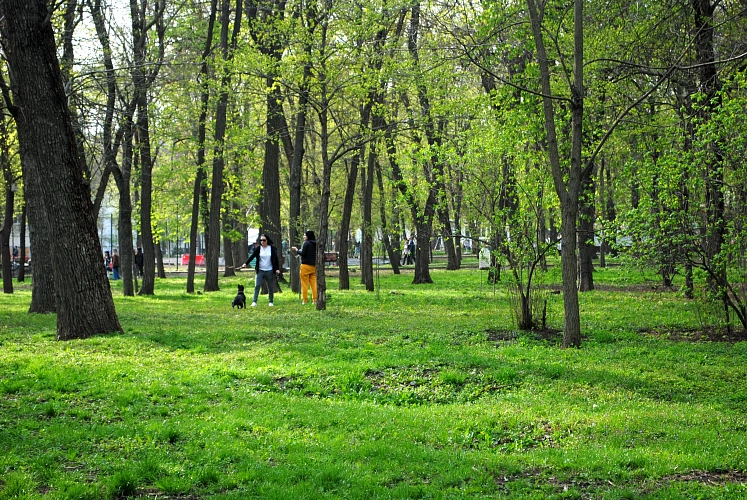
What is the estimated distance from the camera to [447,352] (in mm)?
10344

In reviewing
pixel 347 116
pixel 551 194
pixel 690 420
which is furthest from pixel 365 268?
pixel 690 420

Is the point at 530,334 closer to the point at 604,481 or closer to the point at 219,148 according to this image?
the point at 604,481

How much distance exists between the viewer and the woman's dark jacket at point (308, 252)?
57.2ft

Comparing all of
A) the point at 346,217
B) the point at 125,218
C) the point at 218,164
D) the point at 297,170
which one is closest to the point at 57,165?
the point at 297,170

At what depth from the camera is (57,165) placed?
11.2m

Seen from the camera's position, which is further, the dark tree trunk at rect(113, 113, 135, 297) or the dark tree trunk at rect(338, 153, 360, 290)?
the dark tree trunk at rect(338, 153, 360, 290)

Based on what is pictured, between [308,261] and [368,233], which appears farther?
[368,233]

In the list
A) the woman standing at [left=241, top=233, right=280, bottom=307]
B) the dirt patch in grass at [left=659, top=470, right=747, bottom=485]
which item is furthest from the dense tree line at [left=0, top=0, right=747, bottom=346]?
the dirt patch in grass at [left=659, top=470, right=747, bottom=485]

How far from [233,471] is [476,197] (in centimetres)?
985

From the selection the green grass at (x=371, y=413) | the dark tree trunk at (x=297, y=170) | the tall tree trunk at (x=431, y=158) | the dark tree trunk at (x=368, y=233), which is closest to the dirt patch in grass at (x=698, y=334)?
the green grass at (x=371, y=413)

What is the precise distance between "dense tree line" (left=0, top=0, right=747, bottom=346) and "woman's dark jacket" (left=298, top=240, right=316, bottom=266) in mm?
407

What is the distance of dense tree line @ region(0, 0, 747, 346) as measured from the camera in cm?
1118

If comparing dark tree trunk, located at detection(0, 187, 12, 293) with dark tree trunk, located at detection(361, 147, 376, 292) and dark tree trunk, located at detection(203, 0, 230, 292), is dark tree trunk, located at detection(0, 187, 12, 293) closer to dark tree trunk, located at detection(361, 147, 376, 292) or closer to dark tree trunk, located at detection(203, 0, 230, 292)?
dark tree trunk, located at detection(203, 0, 230, 292)

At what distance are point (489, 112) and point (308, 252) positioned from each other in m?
5.63
